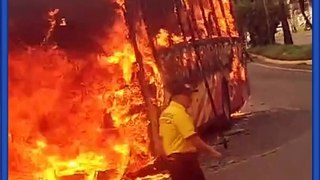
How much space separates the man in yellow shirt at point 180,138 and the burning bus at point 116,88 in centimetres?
3

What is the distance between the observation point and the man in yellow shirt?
2.60 meters

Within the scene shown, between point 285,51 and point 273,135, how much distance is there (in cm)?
36

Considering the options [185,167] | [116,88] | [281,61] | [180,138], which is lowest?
[185,167]

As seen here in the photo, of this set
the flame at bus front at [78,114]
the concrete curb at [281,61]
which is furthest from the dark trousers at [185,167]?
the concrete curb at [281,61]

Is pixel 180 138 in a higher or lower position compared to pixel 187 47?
lower

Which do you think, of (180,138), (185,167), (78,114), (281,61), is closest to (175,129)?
(180,138)

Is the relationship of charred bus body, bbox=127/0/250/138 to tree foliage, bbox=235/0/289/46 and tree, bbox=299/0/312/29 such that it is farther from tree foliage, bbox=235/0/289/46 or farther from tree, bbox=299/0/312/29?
tree, bbox=299/0/312/29

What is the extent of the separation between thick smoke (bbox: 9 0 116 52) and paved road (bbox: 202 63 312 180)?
65 cm

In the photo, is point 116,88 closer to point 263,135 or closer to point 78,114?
point 78,114

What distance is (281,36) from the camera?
8.82ft

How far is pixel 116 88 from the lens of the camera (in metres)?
2.59

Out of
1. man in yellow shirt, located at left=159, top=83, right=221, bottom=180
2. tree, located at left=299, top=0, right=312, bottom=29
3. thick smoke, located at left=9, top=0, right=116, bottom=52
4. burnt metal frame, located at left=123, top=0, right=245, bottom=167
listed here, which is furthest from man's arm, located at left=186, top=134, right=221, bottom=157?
tree, located at left=299, top=0, right=312, bottom=29

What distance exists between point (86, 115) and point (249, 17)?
0.79m

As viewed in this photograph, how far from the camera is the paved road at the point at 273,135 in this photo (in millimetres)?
2621
